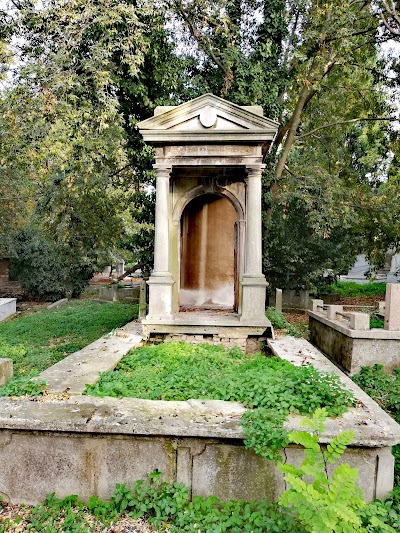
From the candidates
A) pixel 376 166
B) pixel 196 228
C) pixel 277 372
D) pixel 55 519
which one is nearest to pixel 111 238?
pixel 196 228

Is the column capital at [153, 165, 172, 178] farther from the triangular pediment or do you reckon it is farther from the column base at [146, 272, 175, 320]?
the column base at [146, 272, 175, 320]

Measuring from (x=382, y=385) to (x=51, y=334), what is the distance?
28.1 ft

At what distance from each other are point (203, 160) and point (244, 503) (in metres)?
6.25

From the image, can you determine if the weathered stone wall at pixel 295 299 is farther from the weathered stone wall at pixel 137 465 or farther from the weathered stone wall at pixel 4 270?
the weathered stone wall at pixel 4 270

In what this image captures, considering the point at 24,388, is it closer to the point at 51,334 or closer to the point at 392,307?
the point at 392,307

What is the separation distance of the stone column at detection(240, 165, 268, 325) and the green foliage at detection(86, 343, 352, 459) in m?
1.99

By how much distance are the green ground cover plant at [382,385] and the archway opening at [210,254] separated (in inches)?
173

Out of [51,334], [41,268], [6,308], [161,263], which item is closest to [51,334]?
[51,334]

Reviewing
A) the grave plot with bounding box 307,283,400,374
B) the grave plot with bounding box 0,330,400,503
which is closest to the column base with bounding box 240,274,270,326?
the grave plot with bounding box 307,283,400,374

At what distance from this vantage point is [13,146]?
796 centimetres

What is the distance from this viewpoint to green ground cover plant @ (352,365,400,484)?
19.7ft

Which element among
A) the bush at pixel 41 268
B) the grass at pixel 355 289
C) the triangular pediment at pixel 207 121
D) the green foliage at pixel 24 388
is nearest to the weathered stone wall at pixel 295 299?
the grass at pixel 355 289

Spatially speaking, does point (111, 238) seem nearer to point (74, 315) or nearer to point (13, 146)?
point (74, 315)

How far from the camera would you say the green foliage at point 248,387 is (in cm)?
371
